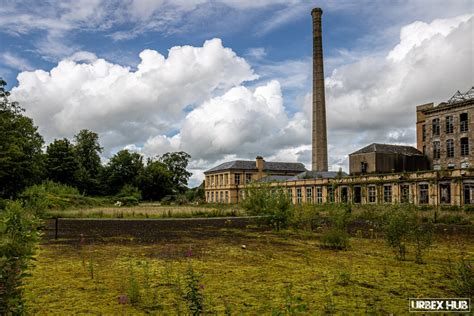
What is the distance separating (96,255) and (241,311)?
263 inches

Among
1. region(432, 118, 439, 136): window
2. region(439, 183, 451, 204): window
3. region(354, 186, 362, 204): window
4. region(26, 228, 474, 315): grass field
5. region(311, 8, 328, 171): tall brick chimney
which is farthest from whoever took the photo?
region(311, 8, 328, 171): tall brick chimney

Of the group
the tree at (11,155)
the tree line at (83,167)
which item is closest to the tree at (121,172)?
the tree line at (83,167)

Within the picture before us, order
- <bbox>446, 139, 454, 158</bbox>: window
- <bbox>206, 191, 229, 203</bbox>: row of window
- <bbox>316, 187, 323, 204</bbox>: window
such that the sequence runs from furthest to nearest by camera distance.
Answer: <bbox>206, 191, 229, 203</bbox>: row of window
<bbox>316, 187, 323, 204</bbox>: window
<bbox>446, 139, 454, 158</bbox>: window

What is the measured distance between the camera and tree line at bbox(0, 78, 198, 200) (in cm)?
4085

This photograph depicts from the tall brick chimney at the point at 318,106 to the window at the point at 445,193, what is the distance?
793 inches

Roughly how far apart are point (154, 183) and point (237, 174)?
1638 cm

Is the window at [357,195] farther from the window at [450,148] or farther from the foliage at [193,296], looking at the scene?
the foliage at [193,296]

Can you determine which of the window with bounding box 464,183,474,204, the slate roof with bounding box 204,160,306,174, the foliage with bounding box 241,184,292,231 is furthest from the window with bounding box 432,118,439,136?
the foliage with bounding box 241,184,292,231

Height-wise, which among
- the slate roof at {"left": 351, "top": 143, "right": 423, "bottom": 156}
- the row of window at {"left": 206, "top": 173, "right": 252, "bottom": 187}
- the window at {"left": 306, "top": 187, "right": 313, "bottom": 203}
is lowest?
the window at {"left": 306, "top": 187, "right": 313, "bottom": 203}

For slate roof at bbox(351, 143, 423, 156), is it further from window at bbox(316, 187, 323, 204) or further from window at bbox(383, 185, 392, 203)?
window at bbox(383, 185, 392, 203)

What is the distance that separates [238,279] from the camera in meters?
7.96

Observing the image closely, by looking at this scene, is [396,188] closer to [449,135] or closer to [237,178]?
[449,135]

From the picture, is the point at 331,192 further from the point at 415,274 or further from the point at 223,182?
the point at 415,274

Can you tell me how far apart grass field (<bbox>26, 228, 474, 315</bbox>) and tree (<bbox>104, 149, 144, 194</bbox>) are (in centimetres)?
6165
